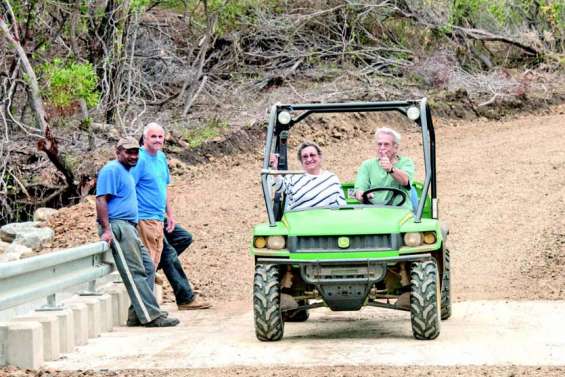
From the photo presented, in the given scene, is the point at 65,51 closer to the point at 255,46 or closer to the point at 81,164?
the point at 81,164

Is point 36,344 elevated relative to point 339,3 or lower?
lower

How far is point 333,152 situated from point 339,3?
5153 mm

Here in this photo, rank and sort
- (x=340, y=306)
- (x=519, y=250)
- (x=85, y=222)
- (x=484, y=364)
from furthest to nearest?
(x=85, y=222) → (x=519, y=250) → (x=340, y=306) → (x=484, y=364)

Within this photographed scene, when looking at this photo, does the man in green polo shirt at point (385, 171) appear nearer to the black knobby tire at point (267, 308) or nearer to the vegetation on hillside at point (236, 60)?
the black knobby tire at point (267, 308)

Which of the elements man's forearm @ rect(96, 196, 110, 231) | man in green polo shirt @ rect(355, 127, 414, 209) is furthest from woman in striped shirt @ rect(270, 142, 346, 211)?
man's forearm @ rect(96, 196, 110, 231)

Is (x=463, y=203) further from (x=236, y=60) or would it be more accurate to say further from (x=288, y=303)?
(x=288, y=303)

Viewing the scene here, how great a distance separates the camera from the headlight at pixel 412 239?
368 inches

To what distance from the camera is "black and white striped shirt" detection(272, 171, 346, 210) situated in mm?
10344

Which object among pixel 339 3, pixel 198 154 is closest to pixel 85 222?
pixel 198 154

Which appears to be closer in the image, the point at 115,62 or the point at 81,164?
the point at 81,164

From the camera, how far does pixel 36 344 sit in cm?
821

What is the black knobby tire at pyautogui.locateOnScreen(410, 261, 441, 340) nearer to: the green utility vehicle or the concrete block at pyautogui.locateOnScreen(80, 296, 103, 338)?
the green utility vehicle

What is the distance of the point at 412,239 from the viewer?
9.34 meters

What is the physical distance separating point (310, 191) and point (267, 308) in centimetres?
146
